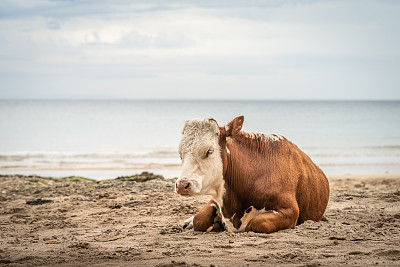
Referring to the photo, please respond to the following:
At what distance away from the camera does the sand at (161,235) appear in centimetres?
543

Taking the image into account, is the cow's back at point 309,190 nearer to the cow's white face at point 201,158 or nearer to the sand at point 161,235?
the sand at point 161,235

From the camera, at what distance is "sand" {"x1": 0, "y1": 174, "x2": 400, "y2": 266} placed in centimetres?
543

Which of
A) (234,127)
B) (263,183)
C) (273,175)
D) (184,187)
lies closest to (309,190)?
(273,175)

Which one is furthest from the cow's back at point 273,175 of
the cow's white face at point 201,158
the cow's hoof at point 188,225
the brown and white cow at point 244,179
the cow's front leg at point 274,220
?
the cow's hoof at point 188,225

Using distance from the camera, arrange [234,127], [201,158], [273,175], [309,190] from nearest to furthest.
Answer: [201,158] < [234,127] < [273,175] < [309,190]

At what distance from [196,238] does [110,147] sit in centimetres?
2505

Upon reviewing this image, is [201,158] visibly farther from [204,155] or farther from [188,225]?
[188,225]

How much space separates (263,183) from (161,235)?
1.56 m

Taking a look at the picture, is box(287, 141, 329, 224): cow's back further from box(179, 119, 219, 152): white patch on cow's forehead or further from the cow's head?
box(179, 119, 219, 152): white patch on cow's forehead

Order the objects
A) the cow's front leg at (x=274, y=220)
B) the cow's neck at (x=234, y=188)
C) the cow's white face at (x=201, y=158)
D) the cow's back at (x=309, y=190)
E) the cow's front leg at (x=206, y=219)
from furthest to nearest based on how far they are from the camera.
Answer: the cow's back at (x=309, y=190) → the cow's front leg at (x=206, y=219) → the cow's neck at (x=234, y=188) → the cow's front leg at (x=274, y=220) → the cow's white face at (x=201, y=158)

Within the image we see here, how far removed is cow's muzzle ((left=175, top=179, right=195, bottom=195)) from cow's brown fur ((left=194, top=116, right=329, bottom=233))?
799 millimetres

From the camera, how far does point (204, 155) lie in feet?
20.6

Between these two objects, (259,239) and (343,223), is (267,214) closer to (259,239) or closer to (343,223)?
(259,239)

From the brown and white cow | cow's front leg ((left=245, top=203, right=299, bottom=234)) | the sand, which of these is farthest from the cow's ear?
the sand
